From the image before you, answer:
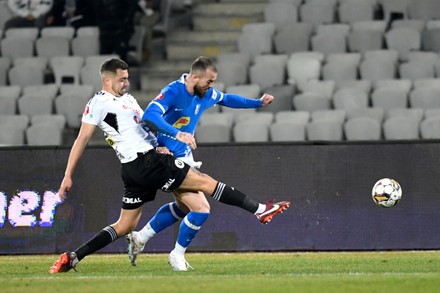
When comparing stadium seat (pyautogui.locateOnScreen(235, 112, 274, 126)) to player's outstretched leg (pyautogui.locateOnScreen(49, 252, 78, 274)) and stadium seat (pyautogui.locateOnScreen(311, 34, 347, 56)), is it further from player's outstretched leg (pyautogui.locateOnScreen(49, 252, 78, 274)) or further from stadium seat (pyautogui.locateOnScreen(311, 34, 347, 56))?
player's outstretched leg (pyautogui.locateOnScreen(49, 252, 78, 274))

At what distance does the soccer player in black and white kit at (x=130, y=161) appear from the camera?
1198 centimetres

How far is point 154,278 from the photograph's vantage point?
1112cm

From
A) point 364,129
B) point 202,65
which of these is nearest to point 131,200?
point 202,65

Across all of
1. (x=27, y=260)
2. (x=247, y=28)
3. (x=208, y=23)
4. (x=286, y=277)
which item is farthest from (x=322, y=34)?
(x=286, y=277)

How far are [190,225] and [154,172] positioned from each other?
699mm

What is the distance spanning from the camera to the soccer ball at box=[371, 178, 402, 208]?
14.1 metres

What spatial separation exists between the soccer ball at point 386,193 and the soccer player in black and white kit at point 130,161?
2630 mm

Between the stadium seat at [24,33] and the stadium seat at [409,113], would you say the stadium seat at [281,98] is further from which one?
the stadium seat at [24,33]

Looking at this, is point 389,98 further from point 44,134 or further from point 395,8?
point 44,134

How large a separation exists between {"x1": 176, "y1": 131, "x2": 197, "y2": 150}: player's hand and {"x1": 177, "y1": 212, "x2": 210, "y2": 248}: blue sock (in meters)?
1.00

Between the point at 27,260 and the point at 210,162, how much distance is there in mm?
2671

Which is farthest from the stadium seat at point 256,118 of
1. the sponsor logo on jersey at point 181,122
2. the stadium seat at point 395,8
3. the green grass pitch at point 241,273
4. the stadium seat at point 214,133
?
the sponsor logo on jersey at point 181,122

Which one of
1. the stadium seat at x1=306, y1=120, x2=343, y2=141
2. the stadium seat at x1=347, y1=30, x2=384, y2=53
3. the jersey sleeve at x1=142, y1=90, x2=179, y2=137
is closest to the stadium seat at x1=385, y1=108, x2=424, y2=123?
the stadium seat at x1=306, y1=120, x2=343, y2=141

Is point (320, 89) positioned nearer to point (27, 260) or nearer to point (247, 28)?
point (247, 28)
